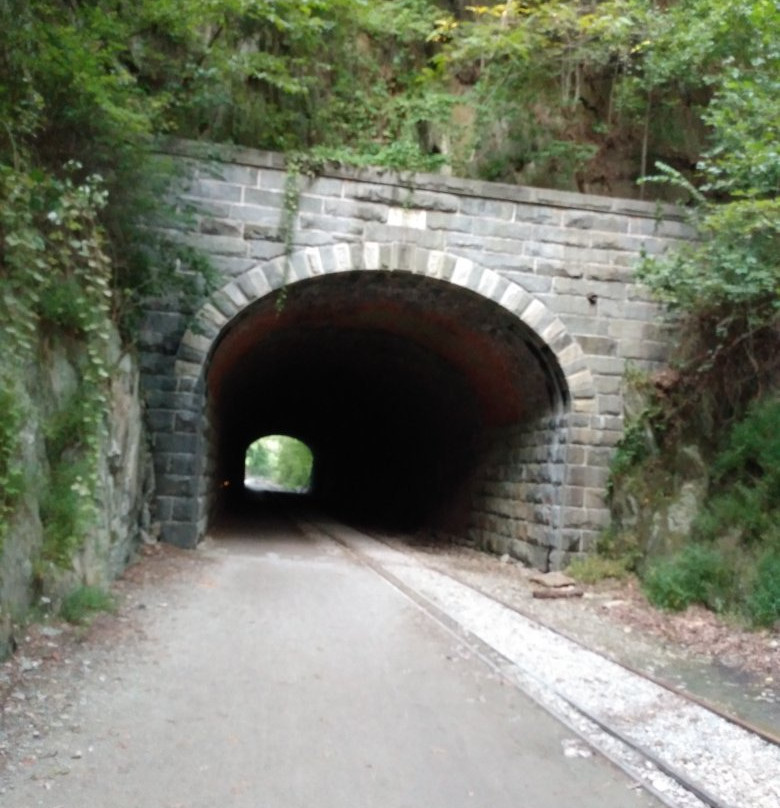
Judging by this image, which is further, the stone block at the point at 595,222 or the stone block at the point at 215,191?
the stone block at the point at 595,222

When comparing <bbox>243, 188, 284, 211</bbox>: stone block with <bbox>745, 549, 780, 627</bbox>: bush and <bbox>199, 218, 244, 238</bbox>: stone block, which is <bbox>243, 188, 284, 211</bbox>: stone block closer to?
<bbox>199, 218, 244, 238</bbox>: stone block

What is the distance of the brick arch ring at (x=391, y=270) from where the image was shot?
9.77 meters

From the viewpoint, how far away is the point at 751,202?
8156mm

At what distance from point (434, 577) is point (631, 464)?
9.12 feet

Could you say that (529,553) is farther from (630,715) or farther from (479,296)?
(630,715)

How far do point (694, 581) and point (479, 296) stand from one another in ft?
13.7

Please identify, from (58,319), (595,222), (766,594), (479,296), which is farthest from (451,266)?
(58,319)

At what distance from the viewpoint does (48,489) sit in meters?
5.64

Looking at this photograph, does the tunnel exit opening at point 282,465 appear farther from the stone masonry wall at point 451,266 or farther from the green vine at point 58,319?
the green vine at point 58,319

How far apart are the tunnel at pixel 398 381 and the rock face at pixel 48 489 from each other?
2558mm

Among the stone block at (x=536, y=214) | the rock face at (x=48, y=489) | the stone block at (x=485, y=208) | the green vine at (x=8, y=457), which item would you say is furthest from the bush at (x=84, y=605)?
the stone block at (x=536, y=214)

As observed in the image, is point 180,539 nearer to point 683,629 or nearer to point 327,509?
point 683,629

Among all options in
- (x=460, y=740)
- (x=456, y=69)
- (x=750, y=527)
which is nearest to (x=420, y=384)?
(x=456, y=69)

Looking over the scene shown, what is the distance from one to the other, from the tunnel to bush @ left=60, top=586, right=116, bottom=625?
15.1 feet
